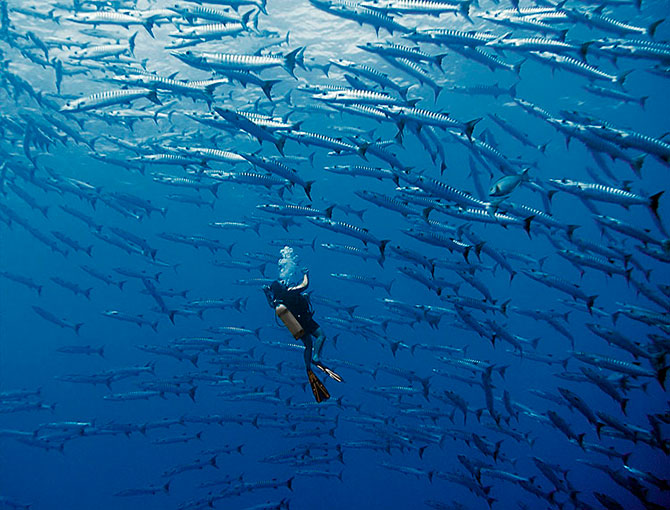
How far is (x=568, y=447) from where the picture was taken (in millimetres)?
37188

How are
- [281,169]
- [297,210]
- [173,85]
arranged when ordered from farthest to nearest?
[297,210] < [173,85] < [281,169]

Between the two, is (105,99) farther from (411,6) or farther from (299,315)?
(411,6)

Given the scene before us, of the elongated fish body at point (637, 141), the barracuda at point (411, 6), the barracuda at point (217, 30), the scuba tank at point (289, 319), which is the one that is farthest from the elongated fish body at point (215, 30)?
the elongated fish body at point (637, 141)

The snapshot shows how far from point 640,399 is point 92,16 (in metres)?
48.2

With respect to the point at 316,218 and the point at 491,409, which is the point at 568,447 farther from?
the point at 316,218

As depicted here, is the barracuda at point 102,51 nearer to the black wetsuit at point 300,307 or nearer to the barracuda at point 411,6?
the barracuda at point 411,6

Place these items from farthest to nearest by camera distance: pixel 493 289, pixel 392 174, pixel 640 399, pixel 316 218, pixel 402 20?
1. pixel 493 289
2. pixel 640 399
3. pixel 402 20
4. pixel 316 218
5. pixel 392 174

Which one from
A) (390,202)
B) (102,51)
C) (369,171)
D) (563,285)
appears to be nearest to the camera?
(369,171)

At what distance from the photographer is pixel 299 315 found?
6422 millimetres

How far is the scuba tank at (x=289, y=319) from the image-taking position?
588cm

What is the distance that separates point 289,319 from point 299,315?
0.51 metres

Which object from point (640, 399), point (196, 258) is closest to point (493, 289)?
point (640, 399)

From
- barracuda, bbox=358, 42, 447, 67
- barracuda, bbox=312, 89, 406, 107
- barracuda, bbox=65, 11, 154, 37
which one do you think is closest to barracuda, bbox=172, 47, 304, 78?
barracuda, bbox=312, 89, 406, 107

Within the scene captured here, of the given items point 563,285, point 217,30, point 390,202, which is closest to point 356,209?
point 390,202
